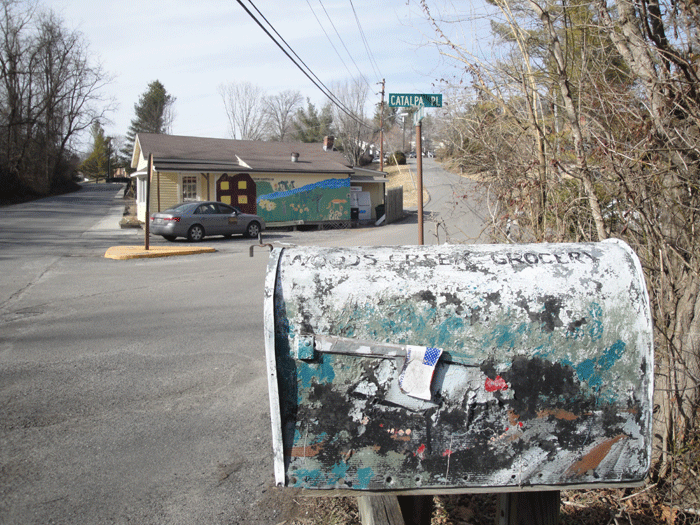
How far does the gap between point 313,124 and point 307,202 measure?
4660cm

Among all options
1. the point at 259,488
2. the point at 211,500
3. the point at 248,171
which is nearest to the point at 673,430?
the point at 259,488

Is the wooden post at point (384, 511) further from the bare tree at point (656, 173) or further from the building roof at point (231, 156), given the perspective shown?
the building roof at point (231, 156)

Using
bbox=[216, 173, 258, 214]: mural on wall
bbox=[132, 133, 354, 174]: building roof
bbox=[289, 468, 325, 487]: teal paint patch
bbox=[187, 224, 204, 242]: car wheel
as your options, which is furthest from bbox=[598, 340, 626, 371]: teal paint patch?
bbox=[216, 173, 258, 214]: mural on wall

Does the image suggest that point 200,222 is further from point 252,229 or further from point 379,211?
point 379,211

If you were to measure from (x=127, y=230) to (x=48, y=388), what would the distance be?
67.0 feet

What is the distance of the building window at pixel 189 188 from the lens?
26.6 m

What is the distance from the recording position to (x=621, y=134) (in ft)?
11.9

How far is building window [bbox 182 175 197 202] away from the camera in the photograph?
2658 centimetres

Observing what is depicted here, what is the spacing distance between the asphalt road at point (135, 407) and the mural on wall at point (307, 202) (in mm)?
17957

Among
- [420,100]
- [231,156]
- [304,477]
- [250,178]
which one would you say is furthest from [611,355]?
[231,156]

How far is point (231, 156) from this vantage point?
1144 inches

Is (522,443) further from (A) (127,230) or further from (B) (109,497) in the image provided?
(A) (127,230)

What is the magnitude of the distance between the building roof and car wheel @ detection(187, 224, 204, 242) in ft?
17.8

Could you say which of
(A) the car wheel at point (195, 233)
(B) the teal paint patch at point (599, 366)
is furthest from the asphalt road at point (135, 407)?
(A) the car wheel at point (195, 233)
